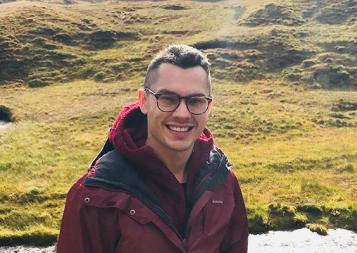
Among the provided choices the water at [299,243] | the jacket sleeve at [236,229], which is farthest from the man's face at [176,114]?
the water at [299,243]

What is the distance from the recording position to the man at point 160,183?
4.95m

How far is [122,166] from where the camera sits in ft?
17.1

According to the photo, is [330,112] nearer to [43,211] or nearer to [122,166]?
[43,211]

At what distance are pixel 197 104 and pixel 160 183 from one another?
947mm

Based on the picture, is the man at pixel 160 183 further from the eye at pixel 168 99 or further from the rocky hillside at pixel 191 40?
the rocky hillside at pixel 191 40

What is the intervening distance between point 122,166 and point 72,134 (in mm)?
31349

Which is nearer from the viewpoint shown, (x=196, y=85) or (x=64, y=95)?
(x=196, y=85)

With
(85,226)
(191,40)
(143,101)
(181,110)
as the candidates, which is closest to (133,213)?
(85,226)

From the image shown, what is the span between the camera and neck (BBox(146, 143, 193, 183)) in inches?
219

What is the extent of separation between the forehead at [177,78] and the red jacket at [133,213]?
843mm

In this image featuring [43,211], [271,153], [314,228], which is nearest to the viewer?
[314,228]

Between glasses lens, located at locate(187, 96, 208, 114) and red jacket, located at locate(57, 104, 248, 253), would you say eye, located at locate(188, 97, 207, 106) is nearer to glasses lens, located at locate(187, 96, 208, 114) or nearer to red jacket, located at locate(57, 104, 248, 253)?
glasses lens, located at locate(187, 96, 208, 114)

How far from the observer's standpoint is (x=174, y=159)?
5590 mm

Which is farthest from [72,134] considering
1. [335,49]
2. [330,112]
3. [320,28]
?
[320,28]
